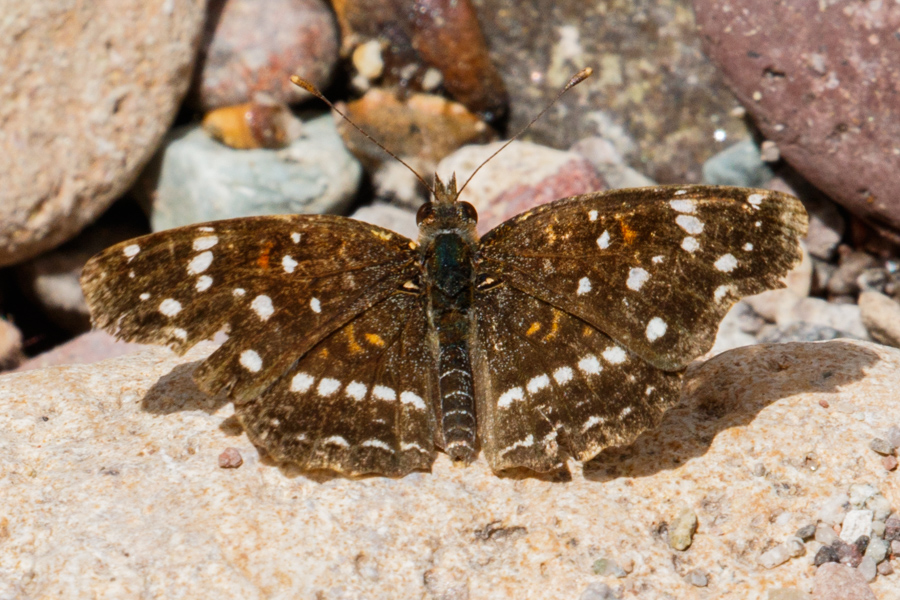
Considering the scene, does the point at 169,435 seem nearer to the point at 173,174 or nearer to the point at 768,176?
the point at 173,174

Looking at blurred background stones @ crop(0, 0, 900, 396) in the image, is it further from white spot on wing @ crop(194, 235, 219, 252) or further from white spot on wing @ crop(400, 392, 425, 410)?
white spot on wing @ crop(194, 235, 219, 252)

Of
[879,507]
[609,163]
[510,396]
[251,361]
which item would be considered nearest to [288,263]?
[251,361]

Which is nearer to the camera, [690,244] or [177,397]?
[690,244]

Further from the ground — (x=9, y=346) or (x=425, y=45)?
(x=425, y=45)

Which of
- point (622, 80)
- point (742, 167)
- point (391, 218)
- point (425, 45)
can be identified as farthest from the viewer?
point (622, 80)

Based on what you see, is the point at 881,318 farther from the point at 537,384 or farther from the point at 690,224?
the point at 537,384
